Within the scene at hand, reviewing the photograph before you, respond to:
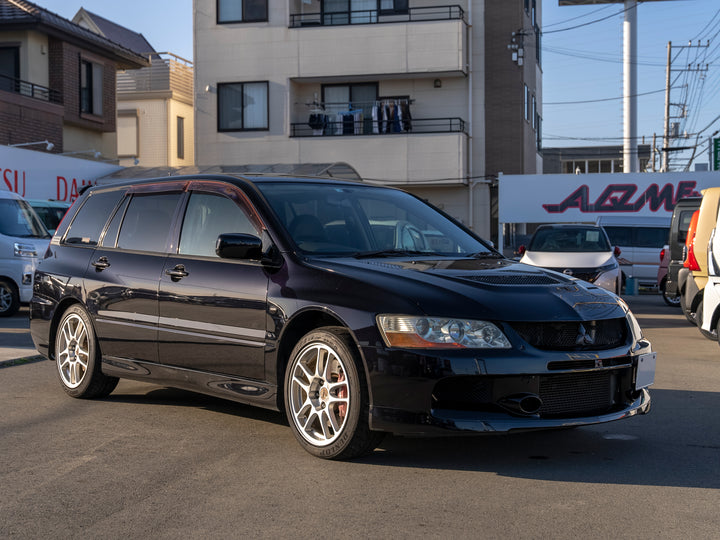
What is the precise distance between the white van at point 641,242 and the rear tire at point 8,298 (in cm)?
1497

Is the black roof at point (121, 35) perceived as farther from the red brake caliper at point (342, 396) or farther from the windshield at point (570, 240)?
the red brake caliper at point (342, 396)

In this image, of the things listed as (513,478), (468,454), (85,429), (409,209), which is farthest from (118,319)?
(513,478)

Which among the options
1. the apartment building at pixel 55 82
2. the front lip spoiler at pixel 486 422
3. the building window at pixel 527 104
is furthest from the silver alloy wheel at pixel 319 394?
the building window at pixel 527 104

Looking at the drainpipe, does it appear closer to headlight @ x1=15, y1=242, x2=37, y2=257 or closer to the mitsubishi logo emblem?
headlight @ x1=15, y1=242, x2=37, y2=257

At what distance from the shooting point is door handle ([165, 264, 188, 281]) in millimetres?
6477

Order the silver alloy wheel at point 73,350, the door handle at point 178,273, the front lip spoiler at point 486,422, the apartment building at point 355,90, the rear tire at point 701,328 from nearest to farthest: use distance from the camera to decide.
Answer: the front lip spoiler at point 486,422 < the door handle at point 178,273 < the silver alloy wheel at point 73,350 < the rear tire at point 701,328 < the apartment building at point 355,90

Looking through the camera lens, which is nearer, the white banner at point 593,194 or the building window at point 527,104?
the white banner at point 593,194

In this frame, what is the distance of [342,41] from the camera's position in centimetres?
3228

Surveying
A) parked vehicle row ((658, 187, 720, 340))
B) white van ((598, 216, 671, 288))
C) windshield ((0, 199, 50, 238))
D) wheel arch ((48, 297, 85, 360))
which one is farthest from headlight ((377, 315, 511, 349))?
white van ((598, 216, 671, 288))

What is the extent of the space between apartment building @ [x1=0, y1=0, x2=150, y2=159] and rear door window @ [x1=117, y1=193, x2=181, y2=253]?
2163 cm

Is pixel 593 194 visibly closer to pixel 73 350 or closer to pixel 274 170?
pixel 274 170

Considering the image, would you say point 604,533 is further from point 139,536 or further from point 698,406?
point 698,406

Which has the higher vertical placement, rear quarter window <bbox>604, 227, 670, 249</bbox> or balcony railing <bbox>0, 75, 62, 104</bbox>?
balcony railing <bbox>0, 75, 62, 104</bbox>

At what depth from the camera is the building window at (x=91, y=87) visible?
33.0 metres
